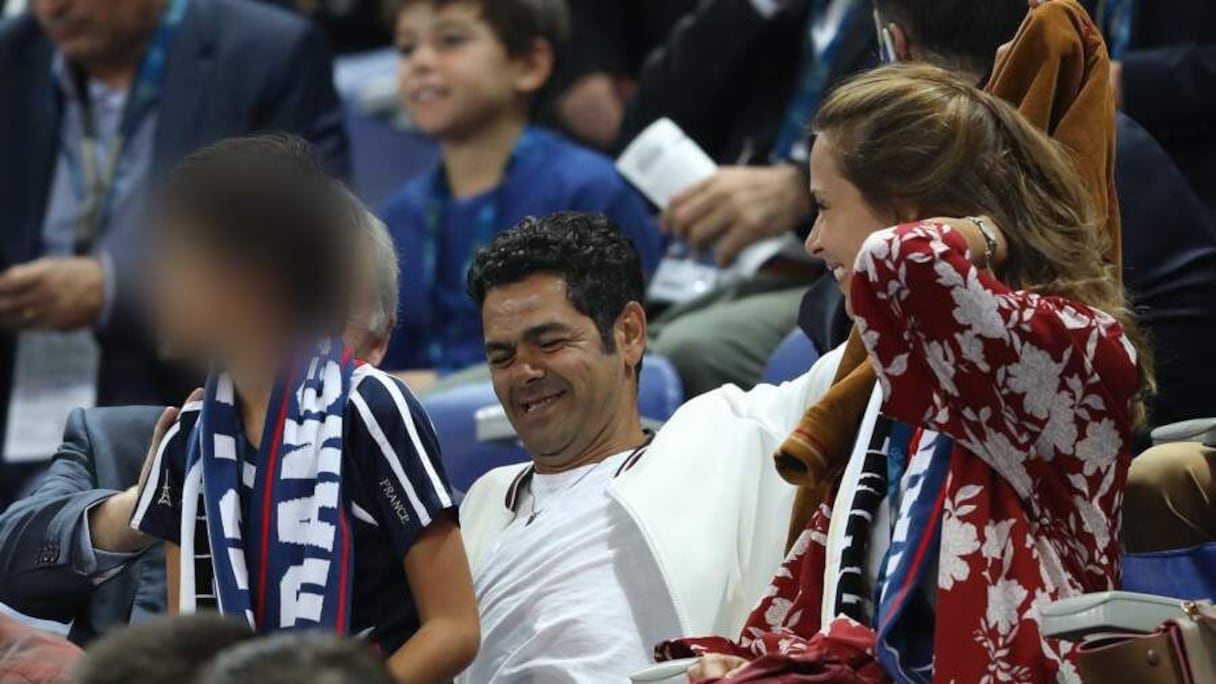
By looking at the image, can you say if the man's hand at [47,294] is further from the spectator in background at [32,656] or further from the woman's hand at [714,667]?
the woman's hand at [714,667]

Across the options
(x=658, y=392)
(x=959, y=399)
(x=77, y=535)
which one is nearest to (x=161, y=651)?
(x=959, y=399)

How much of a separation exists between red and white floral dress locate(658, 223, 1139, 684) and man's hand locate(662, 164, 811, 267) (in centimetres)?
196

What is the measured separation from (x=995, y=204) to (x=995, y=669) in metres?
0.52

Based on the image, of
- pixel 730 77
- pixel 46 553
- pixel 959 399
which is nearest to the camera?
pixel 959 399

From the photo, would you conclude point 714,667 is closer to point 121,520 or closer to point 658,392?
point 121,520

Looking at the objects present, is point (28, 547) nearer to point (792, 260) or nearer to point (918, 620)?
point (918, 620)

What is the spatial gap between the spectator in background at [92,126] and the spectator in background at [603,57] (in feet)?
1.84

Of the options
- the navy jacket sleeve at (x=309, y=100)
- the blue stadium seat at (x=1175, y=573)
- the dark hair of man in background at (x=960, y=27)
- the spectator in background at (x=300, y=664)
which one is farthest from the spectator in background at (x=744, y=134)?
the spectator in background at (x=300, y=664)

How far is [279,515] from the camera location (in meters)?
2.73

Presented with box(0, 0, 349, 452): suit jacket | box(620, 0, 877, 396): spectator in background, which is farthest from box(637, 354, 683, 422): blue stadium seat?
box(0, 0, 349, 452): suit jacket

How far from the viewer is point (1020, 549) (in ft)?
8.40

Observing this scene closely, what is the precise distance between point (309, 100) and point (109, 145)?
45 centimetres

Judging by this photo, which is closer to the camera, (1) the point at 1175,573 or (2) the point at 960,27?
(1) the point at 1175,573

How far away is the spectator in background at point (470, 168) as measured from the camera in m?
4.91
